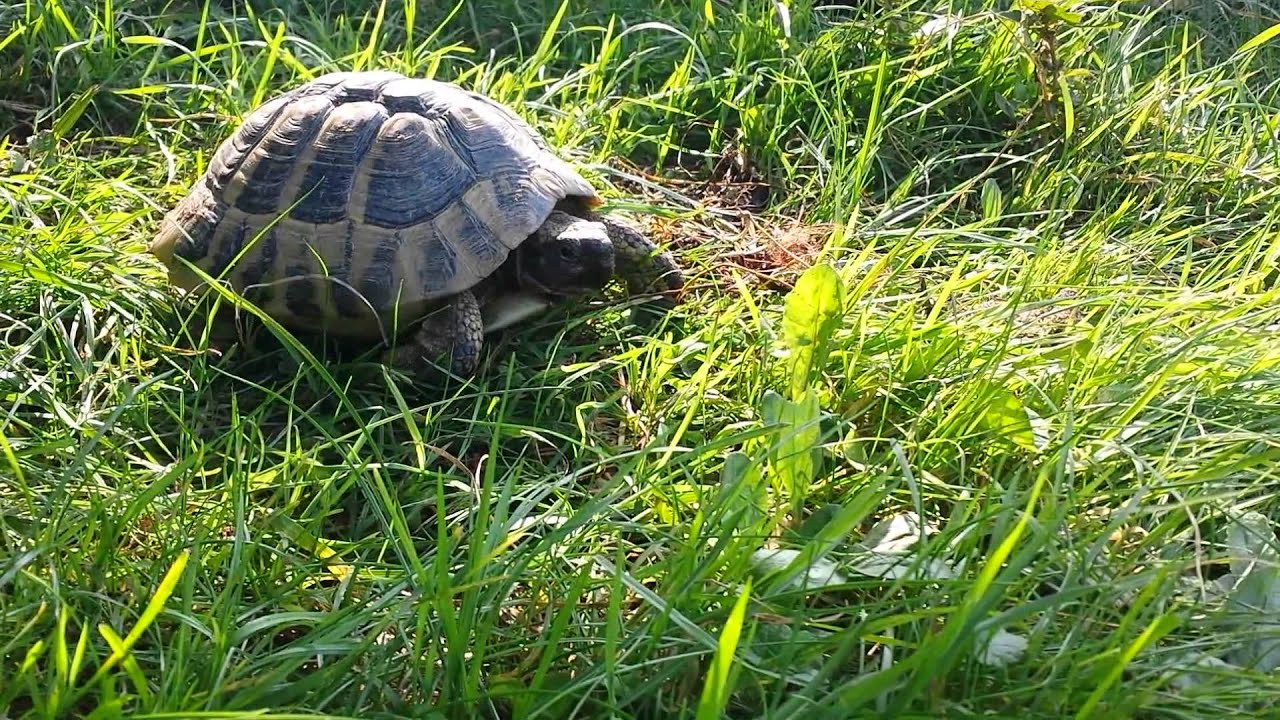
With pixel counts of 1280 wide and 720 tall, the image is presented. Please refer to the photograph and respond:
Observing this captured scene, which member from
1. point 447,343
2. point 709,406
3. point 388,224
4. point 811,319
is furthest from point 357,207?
point 811,319

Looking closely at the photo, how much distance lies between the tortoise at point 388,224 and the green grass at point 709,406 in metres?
0.13

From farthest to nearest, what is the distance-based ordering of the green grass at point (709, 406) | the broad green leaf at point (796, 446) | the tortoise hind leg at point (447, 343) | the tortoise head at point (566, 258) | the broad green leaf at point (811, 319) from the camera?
the tortoise head at point (566, 258), the tortoise hind leg at point (447, 343), the broad green leaf at point (811, 319), the broad green leaf at point (796, 446), the green grass at point (709, 406)

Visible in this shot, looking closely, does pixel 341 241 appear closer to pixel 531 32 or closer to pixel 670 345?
pixel 670 345

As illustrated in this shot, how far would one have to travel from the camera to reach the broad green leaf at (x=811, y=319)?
1856 millimetres

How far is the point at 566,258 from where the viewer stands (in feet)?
8.02

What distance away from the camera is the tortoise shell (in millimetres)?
2283

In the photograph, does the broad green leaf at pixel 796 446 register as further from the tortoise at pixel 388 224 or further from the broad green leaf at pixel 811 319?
the tortoise at pixel 388 224

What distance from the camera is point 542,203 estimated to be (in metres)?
2.46

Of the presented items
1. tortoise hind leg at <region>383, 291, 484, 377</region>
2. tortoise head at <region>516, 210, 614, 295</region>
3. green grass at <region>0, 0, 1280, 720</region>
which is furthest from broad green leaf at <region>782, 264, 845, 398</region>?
tortoise hind leg at <region>383, 291, 484, 377</region>

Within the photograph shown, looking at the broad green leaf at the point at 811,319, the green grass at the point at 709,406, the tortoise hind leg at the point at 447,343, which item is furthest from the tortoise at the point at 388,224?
the broad green leaf at the point at 811,319

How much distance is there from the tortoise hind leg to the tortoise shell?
0.16 ft

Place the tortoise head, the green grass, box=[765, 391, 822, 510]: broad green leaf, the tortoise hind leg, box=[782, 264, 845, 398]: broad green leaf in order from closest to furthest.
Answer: the green grass → box=[765, 391, 822, 510]: broad green leaf → box=[782, 264, 845, 398]: broad green leaf → the tortoise hind leg → the tortoise head

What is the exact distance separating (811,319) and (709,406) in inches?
13.8

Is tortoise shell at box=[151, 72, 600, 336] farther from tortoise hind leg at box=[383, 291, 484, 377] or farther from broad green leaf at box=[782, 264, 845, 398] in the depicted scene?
broad green leaf at box=[782, 264, 845, 398]
